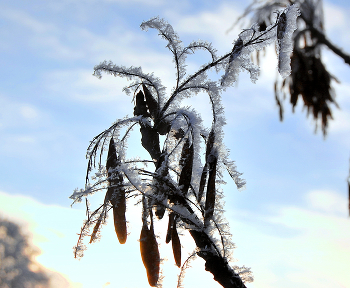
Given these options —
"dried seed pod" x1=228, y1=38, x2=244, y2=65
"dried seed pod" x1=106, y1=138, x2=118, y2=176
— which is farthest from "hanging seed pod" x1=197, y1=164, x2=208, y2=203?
"dried seed pod" x1=228, y1=38, x2=244, y2=65

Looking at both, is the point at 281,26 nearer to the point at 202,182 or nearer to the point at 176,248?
the point at 202,182

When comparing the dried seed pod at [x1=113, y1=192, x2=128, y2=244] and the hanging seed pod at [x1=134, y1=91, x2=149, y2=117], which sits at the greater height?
the hanging seed pod at [x1=134, y1=91, x2=149, y2=117]

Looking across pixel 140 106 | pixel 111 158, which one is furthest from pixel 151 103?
pixel 111 158

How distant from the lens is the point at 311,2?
1.02 m

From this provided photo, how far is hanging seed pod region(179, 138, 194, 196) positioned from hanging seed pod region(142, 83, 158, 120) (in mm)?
282

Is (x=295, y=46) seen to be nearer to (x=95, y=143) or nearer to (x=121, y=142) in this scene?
(x=121, y=142)

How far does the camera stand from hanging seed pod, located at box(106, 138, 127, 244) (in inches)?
41.7

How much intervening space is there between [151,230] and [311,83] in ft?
2.48

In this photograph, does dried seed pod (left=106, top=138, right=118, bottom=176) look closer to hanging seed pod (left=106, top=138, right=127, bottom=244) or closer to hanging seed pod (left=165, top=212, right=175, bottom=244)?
hanging seed pod (left=106, top=138, right=127, bottom=244)

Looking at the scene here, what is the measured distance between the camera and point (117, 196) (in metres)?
1.10

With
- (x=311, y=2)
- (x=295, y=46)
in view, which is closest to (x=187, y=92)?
(x=295, y=46)

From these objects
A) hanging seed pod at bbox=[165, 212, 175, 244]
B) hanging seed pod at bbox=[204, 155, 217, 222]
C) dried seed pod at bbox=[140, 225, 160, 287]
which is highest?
hanging seed pod at bbox=[204, 155, 217, 222]

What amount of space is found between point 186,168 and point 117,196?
27 cm

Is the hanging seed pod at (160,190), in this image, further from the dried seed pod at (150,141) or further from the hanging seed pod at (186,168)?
the dried seed pod at (150,141)
